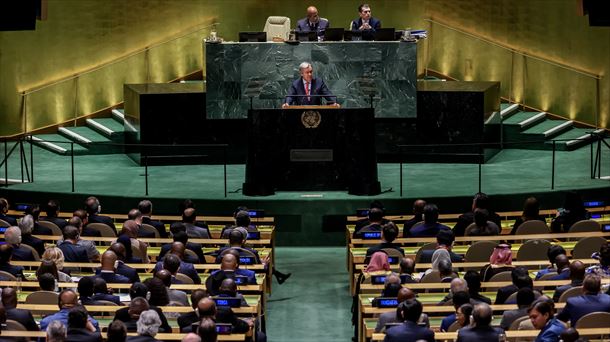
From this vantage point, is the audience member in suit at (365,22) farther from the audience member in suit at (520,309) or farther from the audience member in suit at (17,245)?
the audience member in suit at (520,309)

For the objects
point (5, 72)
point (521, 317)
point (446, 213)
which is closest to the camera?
point (521, 317)

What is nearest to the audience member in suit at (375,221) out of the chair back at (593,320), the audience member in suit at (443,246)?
the audience member in suit at (443,246)

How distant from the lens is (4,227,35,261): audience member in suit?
598 inches

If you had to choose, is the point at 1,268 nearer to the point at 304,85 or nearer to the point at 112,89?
the point at 304,85

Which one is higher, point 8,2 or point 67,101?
point 8,2

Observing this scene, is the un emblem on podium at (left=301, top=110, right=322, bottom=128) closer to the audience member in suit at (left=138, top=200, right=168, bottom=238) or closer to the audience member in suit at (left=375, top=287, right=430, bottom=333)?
the audience member in suit at (left=138, top=200, right=168, bottom=238)

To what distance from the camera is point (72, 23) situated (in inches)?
1025

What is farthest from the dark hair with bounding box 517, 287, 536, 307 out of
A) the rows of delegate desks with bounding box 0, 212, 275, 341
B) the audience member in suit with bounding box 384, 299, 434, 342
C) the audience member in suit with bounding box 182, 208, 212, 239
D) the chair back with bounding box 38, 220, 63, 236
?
the chair back with bounding box 38, 220, 63, 236

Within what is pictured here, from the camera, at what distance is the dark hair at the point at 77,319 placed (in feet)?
36.4

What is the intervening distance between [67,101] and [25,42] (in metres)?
1.44

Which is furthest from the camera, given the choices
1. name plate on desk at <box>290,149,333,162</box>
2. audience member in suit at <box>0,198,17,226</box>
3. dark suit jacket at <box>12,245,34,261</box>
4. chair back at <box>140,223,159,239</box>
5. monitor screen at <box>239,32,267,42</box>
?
monitor screen at <box>239,32,267,42</box>

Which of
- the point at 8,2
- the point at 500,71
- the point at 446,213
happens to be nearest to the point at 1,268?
the point at 8,2

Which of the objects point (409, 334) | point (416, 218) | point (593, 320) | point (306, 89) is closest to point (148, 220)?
point (416, 218)

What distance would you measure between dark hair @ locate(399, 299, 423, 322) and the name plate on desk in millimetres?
8826
